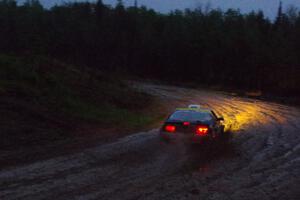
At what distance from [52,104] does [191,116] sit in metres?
9.31

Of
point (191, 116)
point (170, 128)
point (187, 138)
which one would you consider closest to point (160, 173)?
point (187, 138)

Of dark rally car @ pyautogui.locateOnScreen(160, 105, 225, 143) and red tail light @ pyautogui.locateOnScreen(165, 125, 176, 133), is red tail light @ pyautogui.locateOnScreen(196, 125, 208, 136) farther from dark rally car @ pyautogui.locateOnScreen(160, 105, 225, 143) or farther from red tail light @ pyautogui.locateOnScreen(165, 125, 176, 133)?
red tail light @ pyautogui.locateOnScreen(165, 125, 176, 133)

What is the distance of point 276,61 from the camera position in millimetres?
68375

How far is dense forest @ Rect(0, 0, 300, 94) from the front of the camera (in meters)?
70.6

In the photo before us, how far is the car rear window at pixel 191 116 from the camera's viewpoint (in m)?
17.5

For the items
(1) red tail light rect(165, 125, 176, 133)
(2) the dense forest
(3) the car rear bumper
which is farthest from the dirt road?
(2) the dense forest

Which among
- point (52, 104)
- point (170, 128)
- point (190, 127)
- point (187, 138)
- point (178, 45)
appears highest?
point (178, 45)

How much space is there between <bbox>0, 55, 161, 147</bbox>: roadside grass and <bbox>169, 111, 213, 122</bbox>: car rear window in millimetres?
4312

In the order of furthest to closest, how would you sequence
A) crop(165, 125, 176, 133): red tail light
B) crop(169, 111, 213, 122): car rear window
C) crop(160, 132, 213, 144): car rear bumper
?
crop(169, 111, 213, 122): car rear window < crop(165, 125, 176, 133): red tail light < crop(160, 132, 213, 144): car rear bumper

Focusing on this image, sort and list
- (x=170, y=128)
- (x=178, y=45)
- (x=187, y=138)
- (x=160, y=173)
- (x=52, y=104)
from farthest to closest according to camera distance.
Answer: (x=178, y=45) < (x=52, y=104) < (x=170, y=128) < (x=187, y=138) < (x=160, y=173)

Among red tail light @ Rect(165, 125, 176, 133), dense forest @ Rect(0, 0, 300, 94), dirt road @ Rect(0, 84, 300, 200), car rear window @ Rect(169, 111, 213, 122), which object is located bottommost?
dirt road @ Rect(0, 84, 300, 200)

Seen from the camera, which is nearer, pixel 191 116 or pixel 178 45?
pixel 191 116

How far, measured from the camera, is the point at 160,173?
12.2 meters

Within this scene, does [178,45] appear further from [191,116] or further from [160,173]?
[160,173]
